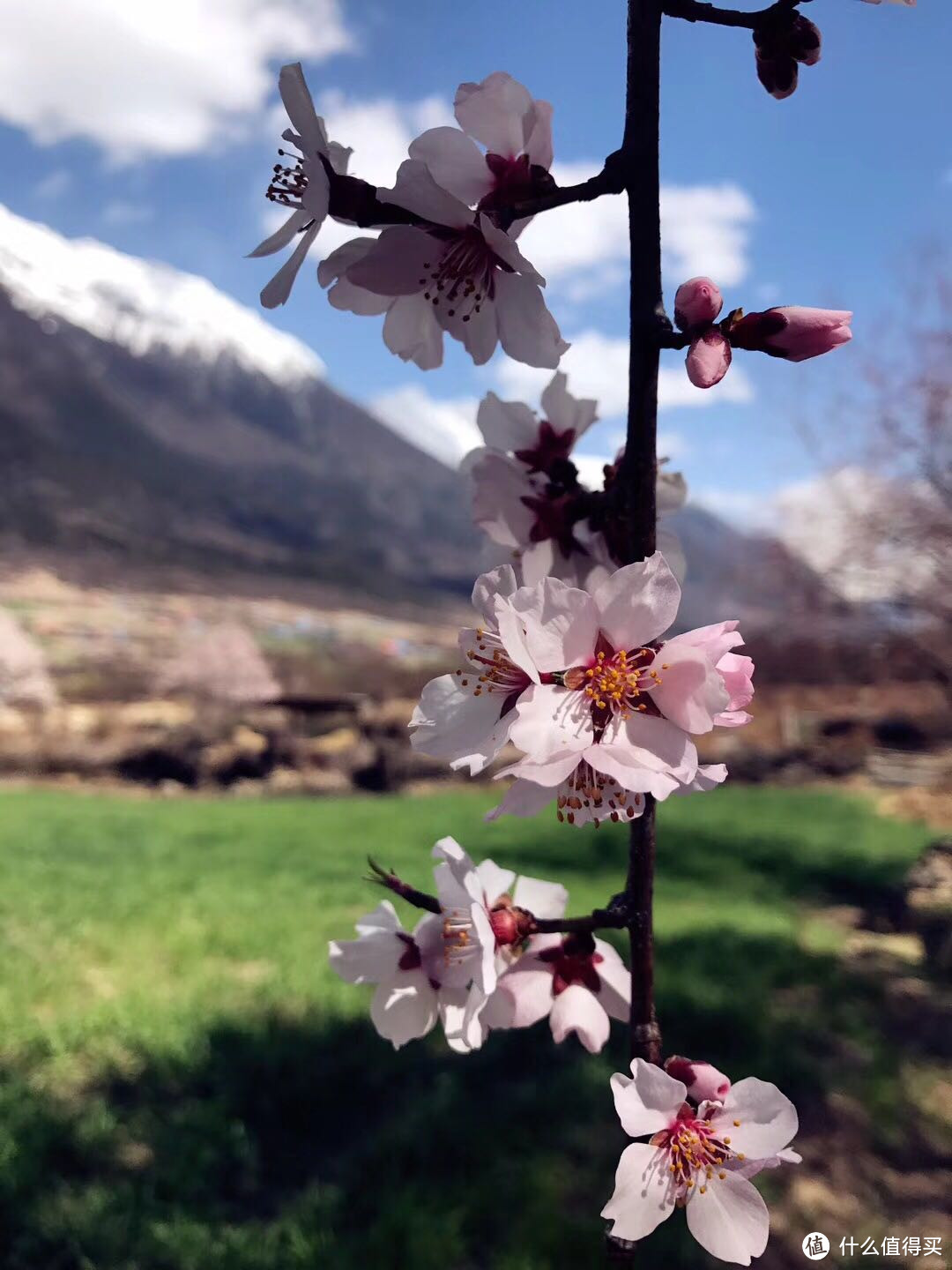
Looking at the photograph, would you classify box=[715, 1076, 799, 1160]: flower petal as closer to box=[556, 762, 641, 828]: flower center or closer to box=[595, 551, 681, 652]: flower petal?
box=[556, 762, 641, 828]: flower center

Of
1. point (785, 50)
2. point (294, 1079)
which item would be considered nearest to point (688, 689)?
point (785, 50)

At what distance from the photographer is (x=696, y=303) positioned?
2.03ft

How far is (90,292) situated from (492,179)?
275 feet

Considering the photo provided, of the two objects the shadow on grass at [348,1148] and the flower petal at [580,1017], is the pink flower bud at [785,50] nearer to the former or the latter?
the flower petal at [580,1017]

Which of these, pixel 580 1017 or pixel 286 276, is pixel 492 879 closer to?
pixel 580 1017

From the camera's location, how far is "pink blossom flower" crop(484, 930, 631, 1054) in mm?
762

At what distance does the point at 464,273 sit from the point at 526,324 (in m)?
0.06

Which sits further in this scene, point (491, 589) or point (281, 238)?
point (281, 238)

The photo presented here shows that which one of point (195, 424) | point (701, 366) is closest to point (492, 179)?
point (701, 366)

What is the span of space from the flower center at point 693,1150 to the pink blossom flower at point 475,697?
0.30m

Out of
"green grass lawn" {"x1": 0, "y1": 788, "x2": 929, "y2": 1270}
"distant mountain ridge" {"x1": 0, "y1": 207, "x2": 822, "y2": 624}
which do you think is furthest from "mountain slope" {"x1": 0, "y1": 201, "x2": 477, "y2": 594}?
"green grass lawn" {"x1": 0, "y1": 788, "x2": 929, "y2": 1270}

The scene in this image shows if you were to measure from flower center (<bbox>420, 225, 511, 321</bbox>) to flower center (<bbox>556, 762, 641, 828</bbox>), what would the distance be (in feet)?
1.18

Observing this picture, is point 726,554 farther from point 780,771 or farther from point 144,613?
point 144,613

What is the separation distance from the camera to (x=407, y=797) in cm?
1005
